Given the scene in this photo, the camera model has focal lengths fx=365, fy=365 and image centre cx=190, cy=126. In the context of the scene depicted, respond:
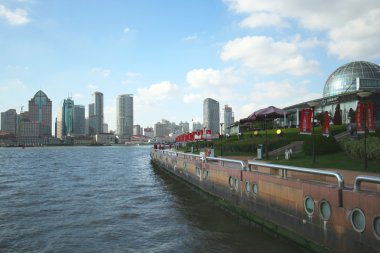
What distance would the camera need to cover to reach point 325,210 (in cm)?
1087

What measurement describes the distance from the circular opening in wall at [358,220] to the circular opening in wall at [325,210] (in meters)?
1.03

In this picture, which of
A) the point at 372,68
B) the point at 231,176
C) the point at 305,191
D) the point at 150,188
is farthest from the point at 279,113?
the point at 372,68

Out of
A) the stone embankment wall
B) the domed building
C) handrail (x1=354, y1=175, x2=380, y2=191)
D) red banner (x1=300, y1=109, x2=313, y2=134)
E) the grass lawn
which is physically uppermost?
the domed building

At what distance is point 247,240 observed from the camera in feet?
46.1

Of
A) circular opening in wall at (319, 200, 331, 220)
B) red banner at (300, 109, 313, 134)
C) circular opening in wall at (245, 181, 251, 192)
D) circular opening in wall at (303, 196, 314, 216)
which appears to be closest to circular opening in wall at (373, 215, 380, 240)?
circular opening in wall at (319, 200, 331, 220)

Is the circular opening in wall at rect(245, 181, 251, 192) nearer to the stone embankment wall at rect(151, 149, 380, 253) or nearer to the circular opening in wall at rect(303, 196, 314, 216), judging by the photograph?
the stone embankment wall at rect(151, 149, 380, 253)

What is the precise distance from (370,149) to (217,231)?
11125 millimetres

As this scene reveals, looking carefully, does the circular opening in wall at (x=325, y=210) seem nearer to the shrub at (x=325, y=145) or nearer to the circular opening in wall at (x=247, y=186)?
the circular opening in wall at (x=247, y=186)

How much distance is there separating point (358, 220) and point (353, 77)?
82.4m

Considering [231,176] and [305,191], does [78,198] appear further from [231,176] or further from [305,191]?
[305,191]

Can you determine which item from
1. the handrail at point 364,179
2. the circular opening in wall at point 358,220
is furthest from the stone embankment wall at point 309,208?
the handrail at point 364,179

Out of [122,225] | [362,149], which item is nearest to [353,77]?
[362,149]

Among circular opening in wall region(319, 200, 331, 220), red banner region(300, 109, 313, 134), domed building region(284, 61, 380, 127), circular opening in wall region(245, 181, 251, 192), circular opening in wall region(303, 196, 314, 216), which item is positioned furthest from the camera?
domed building region(284, 61, 380, 127)

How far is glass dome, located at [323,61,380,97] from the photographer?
3184 inches
